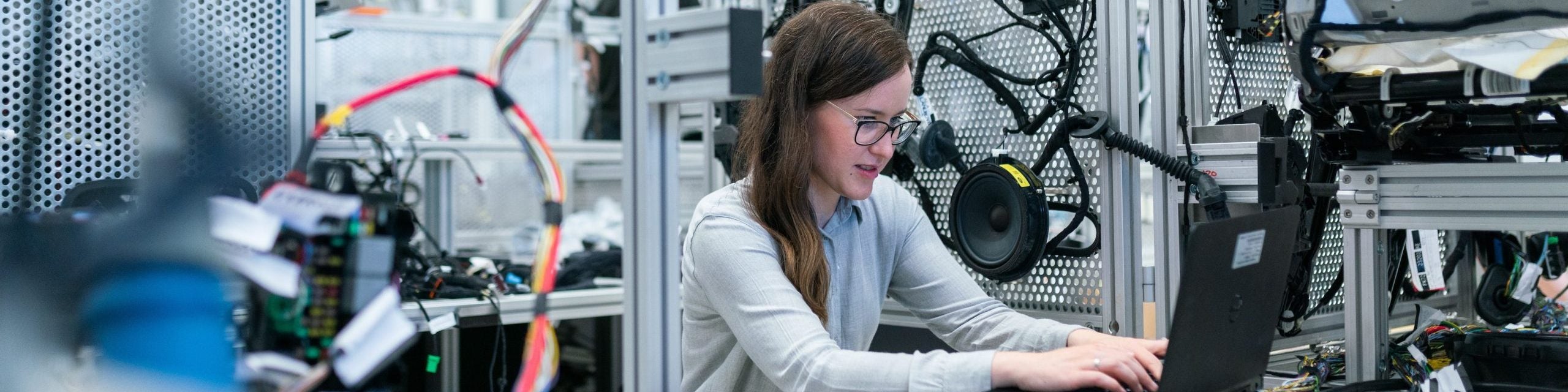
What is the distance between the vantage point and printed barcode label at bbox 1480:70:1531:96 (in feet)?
3.45

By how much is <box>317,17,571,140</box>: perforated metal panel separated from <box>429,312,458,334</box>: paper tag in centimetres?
99

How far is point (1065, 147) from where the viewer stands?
57.7 inches

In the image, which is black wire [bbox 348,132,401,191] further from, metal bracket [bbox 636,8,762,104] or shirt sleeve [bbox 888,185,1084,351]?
metal bracket [bbox 636,8,762,104]

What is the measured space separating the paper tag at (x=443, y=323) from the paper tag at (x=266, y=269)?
2.16ft

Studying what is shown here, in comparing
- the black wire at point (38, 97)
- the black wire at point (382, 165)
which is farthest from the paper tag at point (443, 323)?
the black wire at point (38, 97)

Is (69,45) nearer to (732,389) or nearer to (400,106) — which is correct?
(732,389)

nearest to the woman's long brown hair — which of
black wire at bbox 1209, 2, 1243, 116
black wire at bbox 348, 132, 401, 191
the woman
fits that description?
the woman

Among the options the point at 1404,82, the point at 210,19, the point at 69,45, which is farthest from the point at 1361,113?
the point at 69,45

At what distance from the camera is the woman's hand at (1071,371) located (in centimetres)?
93

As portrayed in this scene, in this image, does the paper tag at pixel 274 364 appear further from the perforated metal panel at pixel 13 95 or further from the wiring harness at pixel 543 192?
the perforated metal panel at pixel 13 95

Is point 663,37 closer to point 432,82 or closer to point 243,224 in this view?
point 243,224

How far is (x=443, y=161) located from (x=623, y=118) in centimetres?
174

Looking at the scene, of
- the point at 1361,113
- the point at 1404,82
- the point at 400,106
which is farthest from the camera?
the point at 400,106

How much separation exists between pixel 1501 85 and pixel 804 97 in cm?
66
